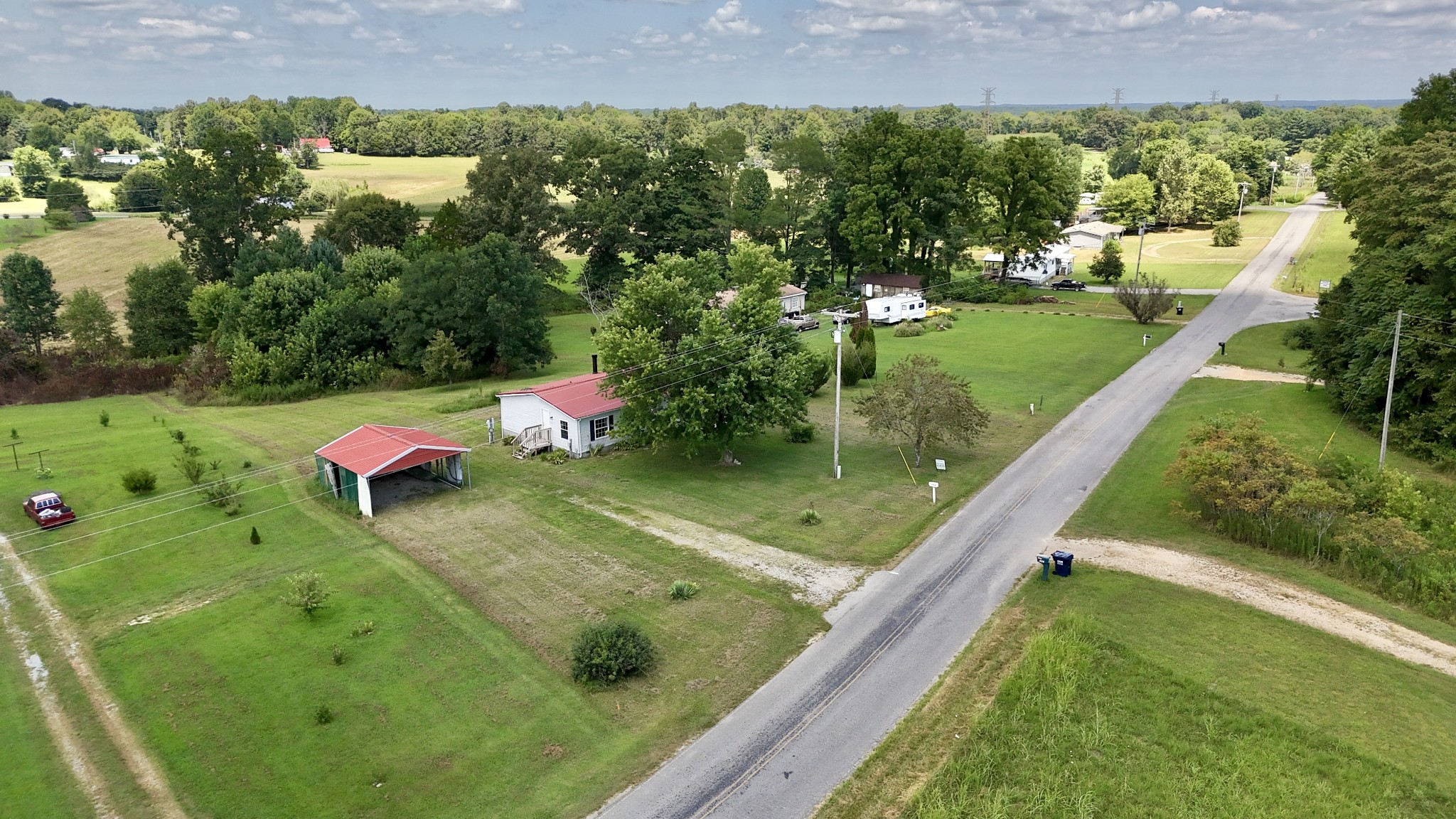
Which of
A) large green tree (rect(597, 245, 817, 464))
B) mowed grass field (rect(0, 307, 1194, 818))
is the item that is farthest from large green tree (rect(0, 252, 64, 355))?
large green tree (rect(597, 245, 817, 464))

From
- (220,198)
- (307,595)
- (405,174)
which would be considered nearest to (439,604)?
(307,595)

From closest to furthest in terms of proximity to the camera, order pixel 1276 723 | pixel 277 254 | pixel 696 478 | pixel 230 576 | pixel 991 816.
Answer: pixel 991 816 < pixel 1276 723 < pixel 230 576 < pixel 696 478 < pixel 277 254

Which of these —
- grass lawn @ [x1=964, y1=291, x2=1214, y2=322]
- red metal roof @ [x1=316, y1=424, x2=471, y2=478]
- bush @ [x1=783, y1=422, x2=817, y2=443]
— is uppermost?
grass lawn @ [x1=964, y1=291, x2=1214, y2=322]

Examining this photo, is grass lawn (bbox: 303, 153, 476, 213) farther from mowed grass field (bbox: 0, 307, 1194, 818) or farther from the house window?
mowed grass field (bbox: 0, 307, 1194, 818)

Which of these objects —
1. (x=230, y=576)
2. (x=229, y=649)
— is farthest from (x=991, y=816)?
(x=230, y=576)

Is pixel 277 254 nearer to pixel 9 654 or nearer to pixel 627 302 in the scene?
pixel 627 302
